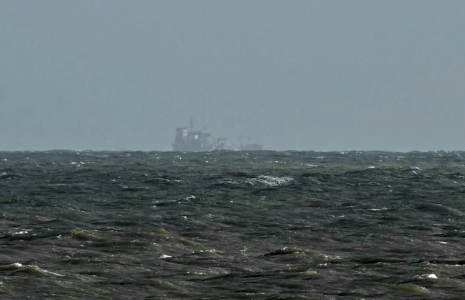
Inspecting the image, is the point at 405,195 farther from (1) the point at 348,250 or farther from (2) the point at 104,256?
(2) the point at 104,256

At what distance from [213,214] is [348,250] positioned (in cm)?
1103

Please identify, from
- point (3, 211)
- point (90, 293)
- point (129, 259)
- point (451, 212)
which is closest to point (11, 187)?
point (3, 211)

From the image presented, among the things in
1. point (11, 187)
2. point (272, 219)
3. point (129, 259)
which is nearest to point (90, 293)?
point (129, 259)

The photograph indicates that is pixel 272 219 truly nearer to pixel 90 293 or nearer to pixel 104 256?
pixel 104 256

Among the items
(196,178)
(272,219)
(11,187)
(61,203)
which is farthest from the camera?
(196,178)

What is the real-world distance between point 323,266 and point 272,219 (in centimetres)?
1216

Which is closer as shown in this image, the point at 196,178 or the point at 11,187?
the point at 11,187

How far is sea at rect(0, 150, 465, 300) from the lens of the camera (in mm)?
21969

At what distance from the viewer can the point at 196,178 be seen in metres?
64.1

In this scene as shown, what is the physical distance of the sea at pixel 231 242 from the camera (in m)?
22.0

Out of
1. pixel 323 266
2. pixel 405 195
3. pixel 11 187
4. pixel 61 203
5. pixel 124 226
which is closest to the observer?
pixel 323 266

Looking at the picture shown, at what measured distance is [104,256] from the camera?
26266mm

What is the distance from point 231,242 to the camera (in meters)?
30.0

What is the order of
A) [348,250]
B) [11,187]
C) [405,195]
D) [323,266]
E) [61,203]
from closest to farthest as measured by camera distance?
[323,266], [348,250], [61,203], [405,195], [11,187]
